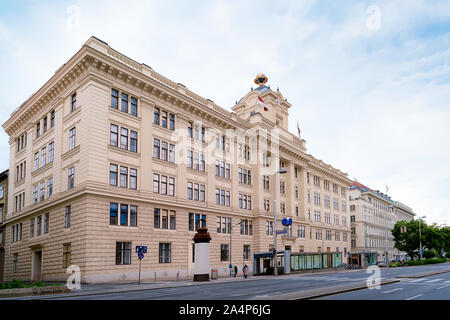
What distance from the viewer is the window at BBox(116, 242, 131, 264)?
37844 millimetres

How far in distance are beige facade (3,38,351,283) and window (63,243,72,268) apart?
16 cm

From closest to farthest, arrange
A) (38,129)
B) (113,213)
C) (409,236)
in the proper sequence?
(113,213)
(38,129)
(409,236)

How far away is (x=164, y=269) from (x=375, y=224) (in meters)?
94.5

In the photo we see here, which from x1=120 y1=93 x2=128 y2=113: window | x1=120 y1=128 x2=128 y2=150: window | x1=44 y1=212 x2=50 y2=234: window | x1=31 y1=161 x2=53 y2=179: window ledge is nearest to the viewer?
x1=120 y1=128 x2=128 y2=150: window

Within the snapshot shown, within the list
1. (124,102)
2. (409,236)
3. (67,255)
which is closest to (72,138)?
(124,102)

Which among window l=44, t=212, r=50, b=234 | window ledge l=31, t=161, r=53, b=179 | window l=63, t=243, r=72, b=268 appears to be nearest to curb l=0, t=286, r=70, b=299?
window l=63, t=243, r=72, b=268

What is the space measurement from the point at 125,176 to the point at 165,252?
9311 millimetres

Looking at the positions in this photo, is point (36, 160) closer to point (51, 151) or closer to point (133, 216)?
point (51, 151)

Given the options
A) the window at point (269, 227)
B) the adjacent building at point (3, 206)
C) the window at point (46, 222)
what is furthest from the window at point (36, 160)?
the window at point (269, 227)

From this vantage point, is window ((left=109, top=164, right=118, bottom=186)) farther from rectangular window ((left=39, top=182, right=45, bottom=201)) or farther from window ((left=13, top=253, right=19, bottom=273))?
window ((left=13, top=253, right=19, bottom=273))

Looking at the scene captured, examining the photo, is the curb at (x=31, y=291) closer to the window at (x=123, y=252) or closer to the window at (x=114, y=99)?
the window at (x=123, y=252)

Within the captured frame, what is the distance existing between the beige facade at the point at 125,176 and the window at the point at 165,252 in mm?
105

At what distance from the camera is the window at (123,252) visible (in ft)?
124

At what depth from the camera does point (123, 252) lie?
1510 inches
